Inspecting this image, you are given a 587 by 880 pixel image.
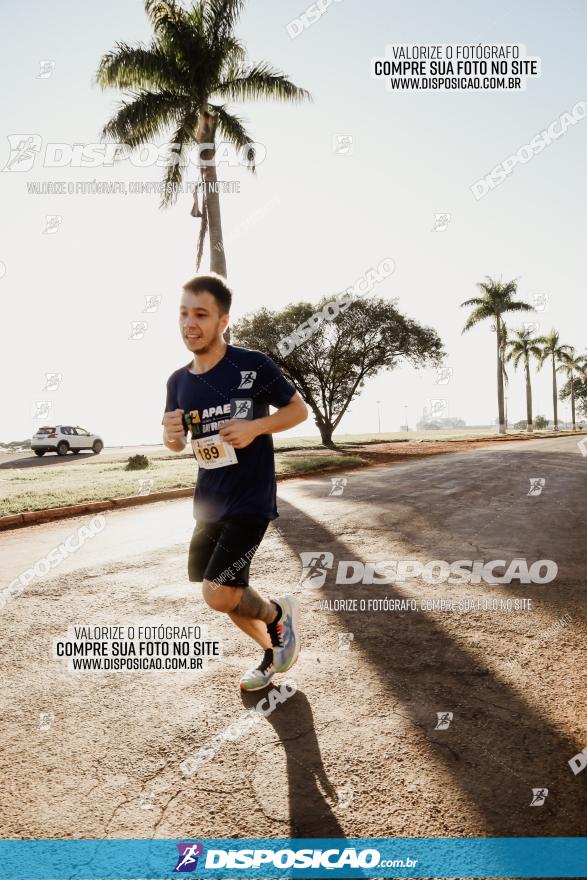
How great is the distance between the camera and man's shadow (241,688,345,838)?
1854 millimetres

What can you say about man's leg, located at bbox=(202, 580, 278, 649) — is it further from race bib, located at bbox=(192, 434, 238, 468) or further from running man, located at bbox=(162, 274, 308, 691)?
race bib, located at bbox=(192, 434, 238, 468)

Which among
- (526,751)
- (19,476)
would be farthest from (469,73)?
(19,476)

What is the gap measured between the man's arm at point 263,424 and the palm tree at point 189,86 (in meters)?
12.8

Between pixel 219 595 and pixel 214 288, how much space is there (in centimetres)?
159

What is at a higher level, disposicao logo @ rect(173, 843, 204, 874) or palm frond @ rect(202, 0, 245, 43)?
palm frond @ rect(202, 0, 245, 43)

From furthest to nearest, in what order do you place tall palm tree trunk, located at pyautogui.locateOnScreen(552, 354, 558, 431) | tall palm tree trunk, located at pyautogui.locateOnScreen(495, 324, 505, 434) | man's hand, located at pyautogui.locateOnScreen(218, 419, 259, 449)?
tall palm tree trunk, located at pyautogui.locateOnScreen(552, 354, 558, 431)
tall palm tree trunk, located at pyautogui.locateOnScreen(495, 324, 505, 434)
man's hand, located at pyautogui.locateOnScreen(218, 419, 259, 449)

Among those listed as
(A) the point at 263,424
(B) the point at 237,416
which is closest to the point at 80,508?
(B) the point at 237,416

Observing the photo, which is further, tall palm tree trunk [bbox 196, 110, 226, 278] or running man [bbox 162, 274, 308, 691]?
tall palm tree trunk [bbox 196, 110, 226, 278]

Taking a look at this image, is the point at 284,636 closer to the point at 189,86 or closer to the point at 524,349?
the point at 189,86

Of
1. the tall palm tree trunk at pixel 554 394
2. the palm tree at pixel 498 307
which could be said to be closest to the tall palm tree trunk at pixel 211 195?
the palm tree at pixel 498 307

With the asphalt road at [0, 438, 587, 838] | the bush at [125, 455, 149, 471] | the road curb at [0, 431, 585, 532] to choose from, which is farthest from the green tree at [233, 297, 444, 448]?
the asphalt road at [0, 438, 587, 838]

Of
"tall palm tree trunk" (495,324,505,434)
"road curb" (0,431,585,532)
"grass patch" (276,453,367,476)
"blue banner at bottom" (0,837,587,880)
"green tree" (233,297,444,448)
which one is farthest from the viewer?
"tall palm tree trunk" (495,324,505,434)

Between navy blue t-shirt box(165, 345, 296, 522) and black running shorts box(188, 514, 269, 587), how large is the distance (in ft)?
0.16

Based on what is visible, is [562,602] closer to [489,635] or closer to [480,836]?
[489,635]
